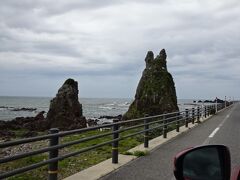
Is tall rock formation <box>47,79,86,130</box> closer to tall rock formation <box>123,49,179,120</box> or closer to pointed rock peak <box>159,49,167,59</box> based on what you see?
tall rock formation <box>123,49,179,120</box>

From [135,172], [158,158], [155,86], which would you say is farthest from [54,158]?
[155,86]

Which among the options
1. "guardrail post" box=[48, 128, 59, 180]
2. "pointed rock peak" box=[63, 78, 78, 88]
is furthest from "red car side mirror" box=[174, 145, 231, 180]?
"pointed rock peak" box=[63, 78, 78, 88]

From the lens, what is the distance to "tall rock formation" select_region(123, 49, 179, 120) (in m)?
47.2

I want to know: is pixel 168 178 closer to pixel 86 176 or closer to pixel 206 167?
pixel 86 176

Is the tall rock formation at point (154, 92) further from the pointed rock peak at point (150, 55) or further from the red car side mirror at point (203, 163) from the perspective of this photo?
the red car side mirror at point (203, 163)

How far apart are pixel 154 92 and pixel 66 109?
34.3 feet

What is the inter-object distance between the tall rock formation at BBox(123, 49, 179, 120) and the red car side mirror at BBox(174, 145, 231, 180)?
138ft

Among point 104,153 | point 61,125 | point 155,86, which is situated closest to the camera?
point 104,153

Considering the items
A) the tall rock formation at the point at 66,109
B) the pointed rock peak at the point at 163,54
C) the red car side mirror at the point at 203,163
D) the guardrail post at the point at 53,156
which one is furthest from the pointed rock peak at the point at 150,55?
the red car side mirror at the point at 203,163

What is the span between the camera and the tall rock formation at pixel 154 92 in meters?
47.2

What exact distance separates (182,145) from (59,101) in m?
34.4

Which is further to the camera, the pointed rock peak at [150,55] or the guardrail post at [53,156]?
the pointed rock peak at [150,55]

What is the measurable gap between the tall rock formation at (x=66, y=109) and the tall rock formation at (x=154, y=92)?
222 inches

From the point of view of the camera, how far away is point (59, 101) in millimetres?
48531
